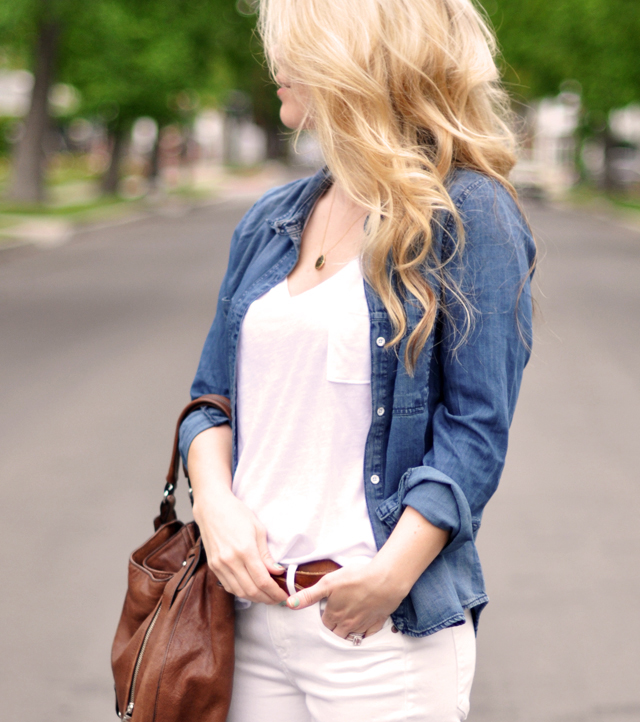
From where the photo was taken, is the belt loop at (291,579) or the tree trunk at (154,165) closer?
the belt loop at (291,579)

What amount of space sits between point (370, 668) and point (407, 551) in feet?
0.71

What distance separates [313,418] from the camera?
1514 millimetres

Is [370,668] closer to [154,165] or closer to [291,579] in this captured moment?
[291,579]

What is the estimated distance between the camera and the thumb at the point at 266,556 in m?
1.49

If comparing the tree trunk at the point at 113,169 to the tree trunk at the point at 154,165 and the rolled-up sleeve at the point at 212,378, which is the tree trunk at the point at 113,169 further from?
the rolled-up sleeve at the point at 212,378

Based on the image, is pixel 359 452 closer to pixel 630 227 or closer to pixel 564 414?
pixel 564 414

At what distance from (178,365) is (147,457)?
2.71m

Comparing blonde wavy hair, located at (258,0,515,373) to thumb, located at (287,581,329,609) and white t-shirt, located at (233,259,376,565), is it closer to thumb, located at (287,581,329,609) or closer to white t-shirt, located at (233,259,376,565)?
white t-shirt, located at (233,259,376,565)

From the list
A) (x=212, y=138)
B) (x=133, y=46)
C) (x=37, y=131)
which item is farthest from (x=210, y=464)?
(x=212, y=138)

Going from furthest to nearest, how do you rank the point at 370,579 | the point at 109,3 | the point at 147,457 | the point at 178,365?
the point at 109,3
the point at 178,365
the point at 147,457
the point at 370,579

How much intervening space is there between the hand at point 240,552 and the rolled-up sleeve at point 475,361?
240mm

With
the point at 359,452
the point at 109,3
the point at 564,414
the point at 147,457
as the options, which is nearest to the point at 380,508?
the point at 359,452

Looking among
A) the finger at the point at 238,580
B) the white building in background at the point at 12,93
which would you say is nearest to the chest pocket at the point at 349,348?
the finger at the point at 238,580

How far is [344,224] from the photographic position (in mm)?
1603
